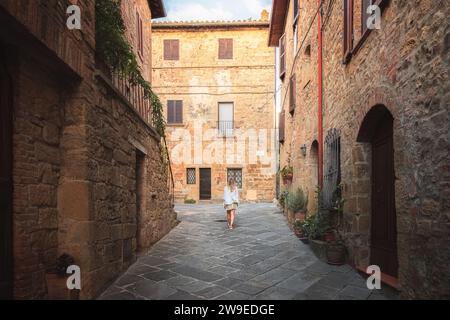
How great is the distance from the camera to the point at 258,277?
397 centimetres

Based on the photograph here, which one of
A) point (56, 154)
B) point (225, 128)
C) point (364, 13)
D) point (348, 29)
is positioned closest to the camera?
point (56, 154)

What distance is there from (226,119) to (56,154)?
13.7 metres

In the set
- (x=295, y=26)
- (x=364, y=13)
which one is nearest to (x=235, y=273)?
(x=364, y=13)

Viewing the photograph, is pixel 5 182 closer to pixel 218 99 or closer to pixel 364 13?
pixel 364 13

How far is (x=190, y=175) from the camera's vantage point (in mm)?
16156

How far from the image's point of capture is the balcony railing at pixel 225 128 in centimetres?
1623

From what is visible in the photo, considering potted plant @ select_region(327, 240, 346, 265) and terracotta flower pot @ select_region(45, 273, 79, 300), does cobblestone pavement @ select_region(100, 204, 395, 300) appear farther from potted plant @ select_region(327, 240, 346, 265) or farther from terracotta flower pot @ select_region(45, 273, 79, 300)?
terracotta flower pot @ select_region(45, 273, 79, 300)

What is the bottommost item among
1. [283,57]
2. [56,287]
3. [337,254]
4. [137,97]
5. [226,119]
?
[337,254]

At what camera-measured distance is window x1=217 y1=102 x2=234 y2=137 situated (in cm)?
1625

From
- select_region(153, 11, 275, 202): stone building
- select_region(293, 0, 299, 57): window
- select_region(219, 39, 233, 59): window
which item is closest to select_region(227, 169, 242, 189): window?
select_region(153, 11, 275, 202): stone building

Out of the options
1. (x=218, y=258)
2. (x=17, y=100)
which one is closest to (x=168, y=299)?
(x=218, y=258)

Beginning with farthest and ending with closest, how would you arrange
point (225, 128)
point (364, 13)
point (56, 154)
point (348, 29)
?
1. point (225, 128)
2. point (348, 29)
3. point (364, 13)
4. point (56, 154)

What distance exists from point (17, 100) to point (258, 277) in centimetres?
333
